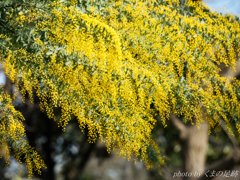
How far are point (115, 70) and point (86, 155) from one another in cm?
574

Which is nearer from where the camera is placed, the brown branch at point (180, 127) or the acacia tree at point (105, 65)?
the acacia tree at point (105, 65)

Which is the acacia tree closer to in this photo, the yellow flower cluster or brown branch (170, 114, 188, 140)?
the yellow flower cluster

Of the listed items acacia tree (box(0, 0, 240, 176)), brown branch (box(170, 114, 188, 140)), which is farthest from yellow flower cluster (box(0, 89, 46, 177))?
brown branch (box(170, 114, 188, 140))

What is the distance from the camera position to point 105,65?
2541 millimetres

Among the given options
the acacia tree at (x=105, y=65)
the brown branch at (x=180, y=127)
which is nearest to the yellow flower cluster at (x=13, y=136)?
the acacia tree at (x=105, y=65)

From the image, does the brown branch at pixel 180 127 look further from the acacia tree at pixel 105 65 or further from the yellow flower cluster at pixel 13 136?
the yellow flower cluster at pixel 13 136

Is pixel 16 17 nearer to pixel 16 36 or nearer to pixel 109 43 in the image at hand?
pixel 16 36

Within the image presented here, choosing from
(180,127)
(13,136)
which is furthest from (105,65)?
(180,127)

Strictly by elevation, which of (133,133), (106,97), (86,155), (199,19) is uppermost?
(199,19)

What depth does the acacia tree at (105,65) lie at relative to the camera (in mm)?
2543

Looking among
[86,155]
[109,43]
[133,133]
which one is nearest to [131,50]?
[109,43]

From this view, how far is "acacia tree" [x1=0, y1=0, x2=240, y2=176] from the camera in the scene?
254cm

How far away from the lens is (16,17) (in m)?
2.65

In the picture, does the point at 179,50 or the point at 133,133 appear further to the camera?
the point at 179,50
